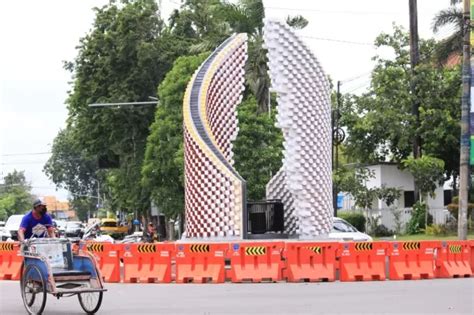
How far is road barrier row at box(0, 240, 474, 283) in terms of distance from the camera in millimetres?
20047

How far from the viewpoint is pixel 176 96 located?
42344 mm

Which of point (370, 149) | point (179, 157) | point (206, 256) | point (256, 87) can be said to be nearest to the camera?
point (206, 256)

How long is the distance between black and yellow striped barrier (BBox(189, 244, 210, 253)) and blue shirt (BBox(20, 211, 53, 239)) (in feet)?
22.2

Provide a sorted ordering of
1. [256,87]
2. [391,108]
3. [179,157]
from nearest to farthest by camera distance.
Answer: [179,157]
[256,87]
[391,108]

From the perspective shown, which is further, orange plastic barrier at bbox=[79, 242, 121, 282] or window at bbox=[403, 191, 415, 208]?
window at bbox=[403, 191, 415, 208]

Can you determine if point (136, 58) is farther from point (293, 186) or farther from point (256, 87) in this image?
point (293, 186)

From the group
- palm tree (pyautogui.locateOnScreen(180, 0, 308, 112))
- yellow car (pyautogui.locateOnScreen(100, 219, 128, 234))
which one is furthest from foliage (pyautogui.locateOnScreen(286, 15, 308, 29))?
yellow car (pyautogui.locateOnScreen(100, 219, 128, 234))

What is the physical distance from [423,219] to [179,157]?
45.1 ft

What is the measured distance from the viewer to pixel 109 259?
2117cm

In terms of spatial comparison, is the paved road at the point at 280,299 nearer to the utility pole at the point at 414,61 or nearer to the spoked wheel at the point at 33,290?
the spoked wheel at the point at 33,290

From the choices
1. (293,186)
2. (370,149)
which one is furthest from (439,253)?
(370,149)

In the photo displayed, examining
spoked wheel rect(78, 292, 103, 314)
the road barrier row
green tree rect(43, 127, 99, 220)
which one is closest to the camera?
spoked wheel rect(78, 292, 103, 314)

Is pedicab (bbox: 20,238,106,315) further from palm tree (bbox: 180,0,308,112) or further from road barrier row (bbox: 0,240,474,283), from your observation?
palm tree (bbox: 180,0,308,112)

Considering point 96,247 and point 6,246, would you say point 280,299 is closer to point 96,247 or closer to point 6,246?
point 96,247
